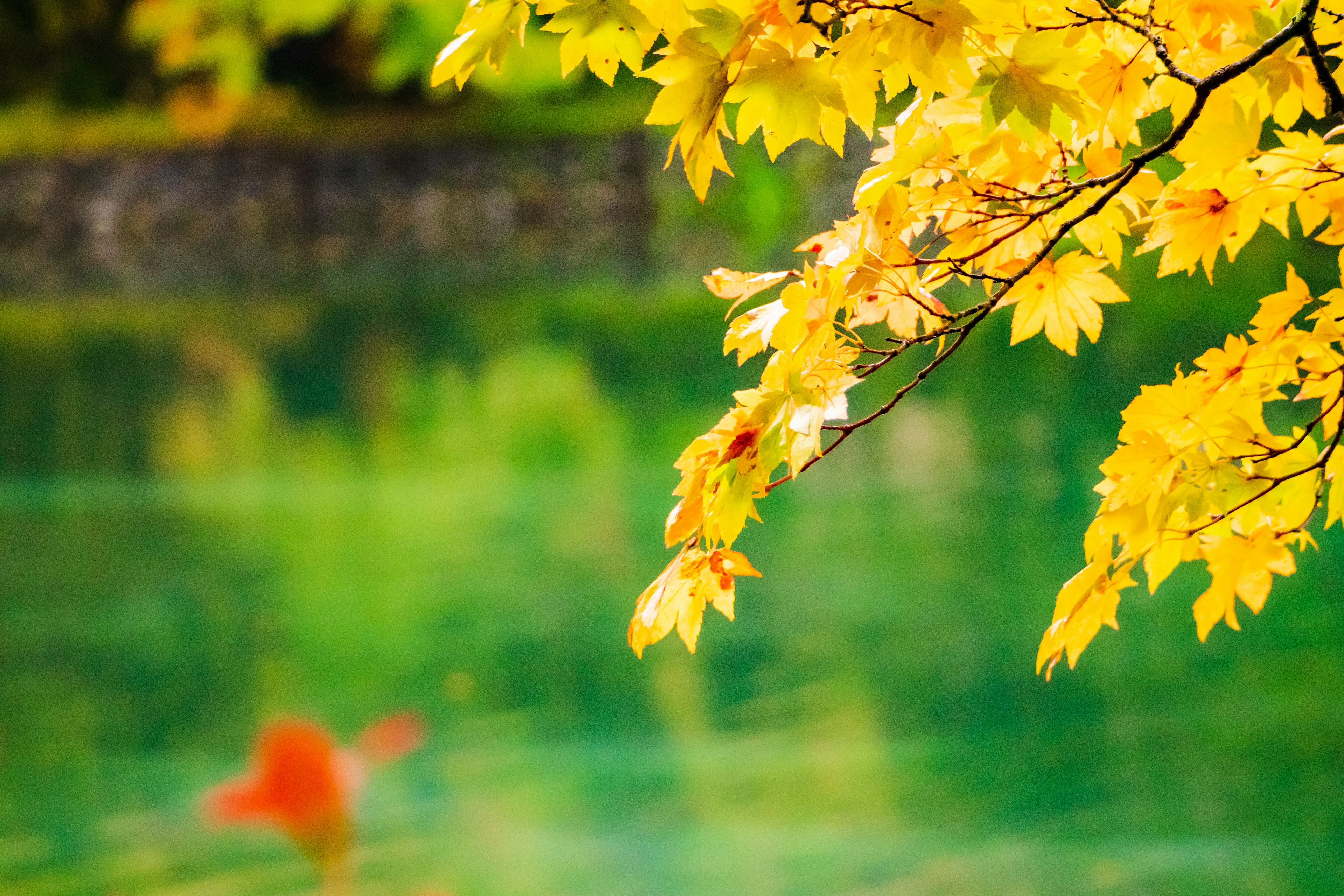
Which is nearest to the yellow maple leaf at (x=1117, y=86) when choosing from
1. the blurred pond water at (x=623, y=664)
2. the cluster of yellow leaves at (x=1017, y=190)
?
the cluster of yellow leaves at (x=1017, y=190)

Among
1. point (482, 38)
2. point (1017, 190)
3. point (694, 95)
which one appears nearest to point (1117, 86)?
point (1017, 190)

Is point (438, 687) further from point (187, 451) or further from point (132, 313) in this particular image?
point (132, 313)

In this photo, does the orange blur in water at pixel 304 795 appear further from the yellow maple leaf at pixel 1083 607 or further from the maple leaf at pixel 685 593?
the yellow maple leaf at pixel 1083 607

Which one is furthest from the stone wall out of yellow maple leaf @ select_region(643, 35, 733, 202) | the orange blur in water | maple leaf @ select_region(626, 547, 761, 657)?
yellow maple leaf @ select_region(643, 35, 733, 202)

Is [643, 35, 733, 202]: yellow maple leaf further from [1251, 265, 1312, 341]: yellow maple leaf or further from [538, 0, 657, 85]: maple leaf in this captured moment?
[1251, 265, 1312, 341]: yellow maple leaf

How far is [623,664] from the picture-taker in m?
3.50

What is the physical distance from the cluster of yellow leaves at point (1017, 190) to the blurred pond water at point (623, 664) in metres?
1.39

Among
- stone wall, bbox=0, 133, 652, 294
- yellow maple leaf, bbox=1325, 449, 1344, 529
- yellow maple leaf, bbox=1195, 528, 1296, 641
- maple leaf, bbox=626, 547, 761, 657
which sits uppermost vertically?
stone wall, bbox=0, 133, 652, 294

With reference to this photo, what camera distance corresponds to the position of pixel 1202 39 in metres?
1.16

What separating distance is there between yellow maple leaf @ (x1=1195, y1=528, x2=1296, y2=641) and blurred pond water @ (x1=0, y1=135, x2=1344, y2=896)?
4.20 feet

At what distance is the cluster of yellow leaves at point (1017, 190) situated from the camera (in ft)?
3.33

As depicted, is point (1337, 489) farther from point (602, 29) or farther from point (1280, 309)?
point (602, 29)

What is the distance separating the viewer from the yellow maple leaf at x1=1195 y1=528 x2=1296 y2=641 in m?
1.22

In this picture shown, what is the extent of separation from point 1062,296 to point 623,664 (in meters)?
2.37
